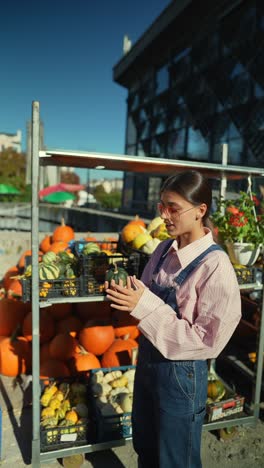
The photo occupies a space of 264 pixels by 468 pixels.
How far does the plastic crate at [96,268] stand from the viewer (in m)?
2.69

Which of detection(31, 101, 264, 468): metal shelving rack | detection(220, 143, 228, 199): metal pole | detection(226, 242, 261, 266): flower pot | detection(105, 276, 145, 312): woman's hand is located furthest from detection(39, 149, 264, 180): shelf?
detection(105, 276, 145, 312): woman's hand

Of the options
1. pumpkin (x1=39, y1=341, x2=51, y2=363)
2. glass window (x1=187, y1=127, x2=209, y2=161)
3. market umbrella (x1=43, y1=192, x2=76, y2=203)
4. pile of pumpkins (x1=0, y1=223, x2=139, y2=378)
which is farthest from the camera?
market umbrella (x1=43, y1=192, x2=76, y2=203)

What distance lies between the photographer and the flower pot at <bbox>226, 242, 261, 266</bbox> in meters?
3.01

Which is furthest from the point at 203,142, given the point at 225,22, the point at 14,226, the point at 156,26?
the point at 14,226

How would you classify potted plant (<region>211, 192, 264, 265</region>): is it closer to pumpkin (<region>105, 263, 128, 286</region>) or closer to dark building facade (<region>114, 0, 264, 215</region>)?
pumpkin (<region>105, 263, 128, 286</region>)

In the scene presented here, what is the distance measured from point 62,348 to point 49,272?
152 centimetres

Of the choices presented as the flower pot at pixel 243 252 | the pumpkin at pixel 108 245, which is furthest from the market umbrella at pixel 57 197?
the flower pot at pixel 243 252

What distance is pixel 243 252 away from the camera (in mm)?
3021

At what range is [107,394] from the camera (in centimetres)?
318

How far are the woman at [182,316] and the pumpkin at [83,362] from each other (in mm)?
1849

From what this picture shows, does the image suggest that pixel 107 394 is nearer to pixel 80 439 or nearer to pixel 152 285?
pixel 80 439

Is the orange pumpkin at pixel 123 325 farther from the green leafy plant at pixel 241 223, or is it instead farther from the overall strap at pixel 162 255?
the overall strap at pixel 162 255

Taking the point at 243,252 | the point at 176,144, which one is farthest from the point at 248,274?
the point at 176,144

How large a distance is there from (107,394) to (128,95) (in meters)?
20.0
